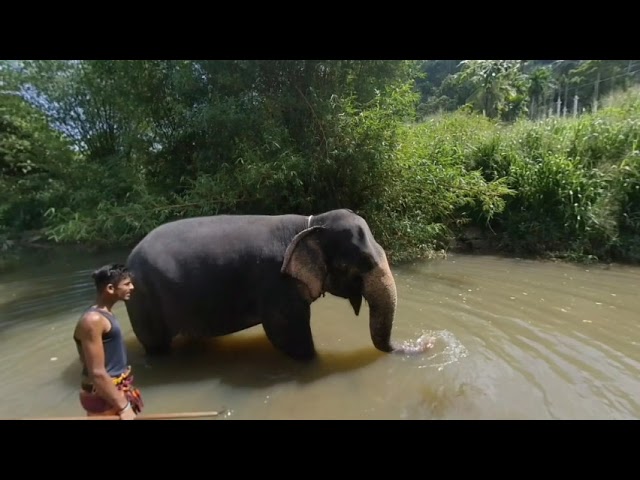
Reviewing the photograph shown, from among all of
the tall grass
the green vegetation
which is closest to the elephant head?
the green vegetation

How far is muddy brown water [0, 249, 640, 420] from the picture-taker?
395 cm

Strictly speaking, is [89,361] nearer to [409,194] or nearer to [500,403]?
[500,403]

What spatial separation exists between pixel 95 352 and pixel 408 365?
2.86 meters

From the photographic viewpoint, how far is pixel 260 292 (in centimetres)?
462

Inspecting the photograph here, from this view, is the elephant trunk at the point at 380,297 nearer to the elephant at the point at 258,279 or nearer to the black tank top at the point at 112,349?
the elephant at the point at 258,279

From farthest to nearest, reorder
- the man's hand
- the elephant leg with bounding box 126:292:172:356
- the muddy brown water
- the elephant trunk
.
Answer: the elephant leg with bounding box 126:292:172:356
the elephant trunk
the muddy brown water
the man's hand

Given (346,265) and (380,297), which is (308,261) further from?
(380,297)

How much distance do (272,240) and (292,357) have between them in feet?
3.75

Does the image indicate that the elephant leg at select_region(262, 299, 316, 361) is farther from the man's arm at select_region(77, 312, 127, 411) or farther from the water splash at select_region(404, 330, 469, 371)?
the man's arm at select_region(77, 312, 127, 411)

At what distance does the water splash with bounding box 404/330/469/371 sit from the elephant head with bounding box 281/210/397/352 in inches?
18.0

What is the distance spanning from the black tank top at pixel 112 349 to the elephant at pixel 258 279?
1.48 metres

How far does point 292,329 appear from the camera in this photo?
4.54 metres

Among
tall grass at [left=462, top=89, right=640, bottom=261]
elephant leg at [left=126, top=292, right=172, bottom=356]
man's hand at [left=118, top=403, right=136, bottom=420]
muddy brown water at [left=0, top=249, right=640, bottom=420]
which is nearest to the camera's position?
man's hand at [left=118, top=403, right=136, bottom=420]

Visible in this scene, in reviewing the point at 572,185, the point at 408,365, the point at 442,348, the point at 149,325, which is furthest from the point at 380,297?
the point at 572,185
